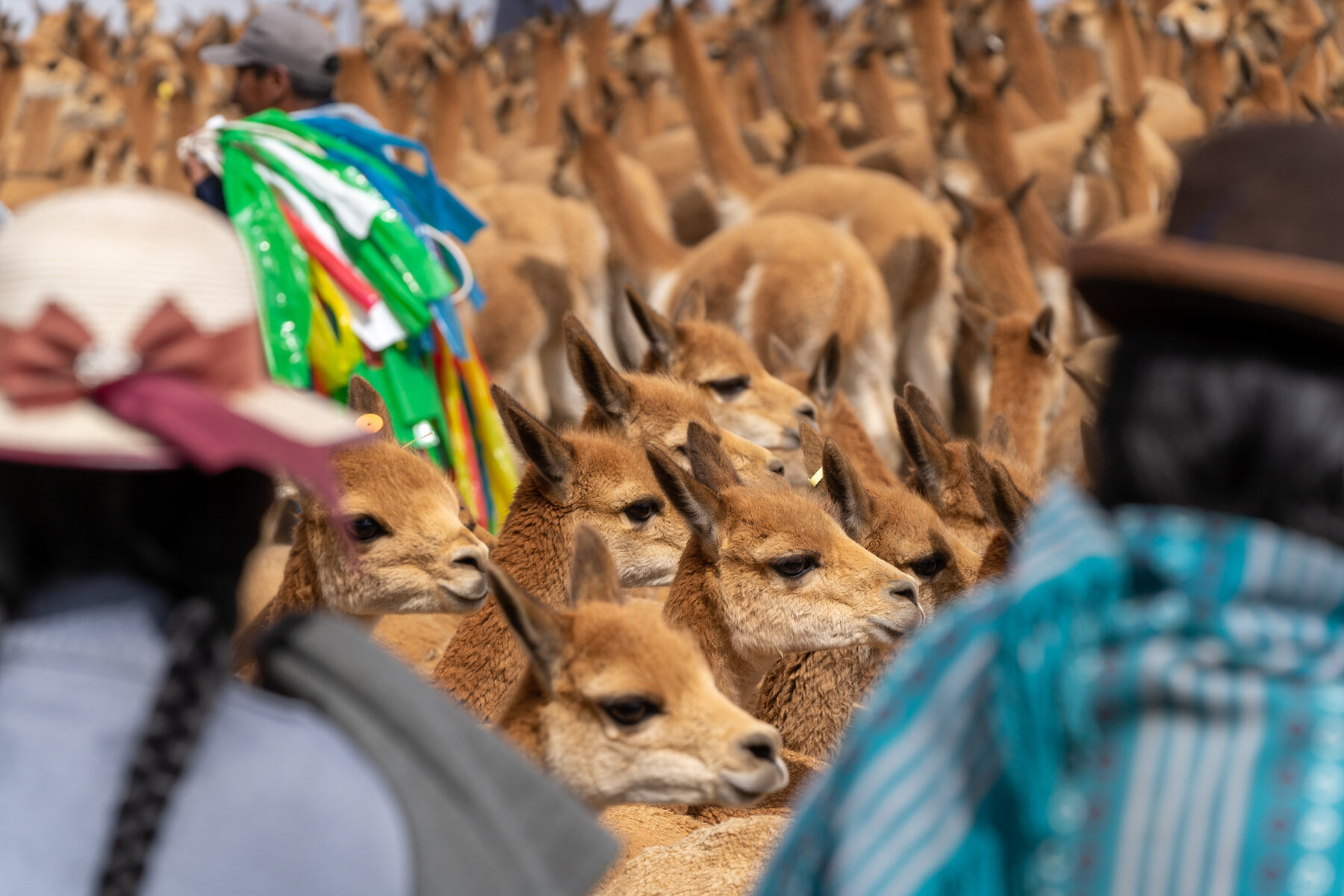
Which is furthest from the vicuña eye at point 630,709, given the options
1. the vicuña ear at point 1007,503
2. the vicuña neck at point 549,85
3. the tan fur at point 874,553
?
the vicuña neck at point 549,85

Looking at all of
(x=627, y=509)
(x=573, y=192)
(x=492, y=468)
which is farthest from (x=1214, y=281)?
(x=573, y=192)

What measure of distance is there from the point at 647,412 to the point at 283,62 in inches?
72.8

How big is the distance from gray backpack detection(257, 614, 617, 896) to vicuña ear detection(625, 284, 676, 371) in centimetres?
455

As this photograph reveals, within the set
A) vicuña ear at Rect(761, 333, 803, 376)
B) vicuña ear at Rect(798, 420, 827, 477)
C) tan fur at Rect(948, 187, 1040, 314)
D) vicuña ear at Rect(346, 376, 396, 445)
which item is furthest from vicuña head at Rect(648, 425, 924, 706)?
tan fur at Rect(948, 187, 1040, 314)

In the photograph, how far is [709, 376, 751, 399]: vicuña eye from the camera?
6258 mm

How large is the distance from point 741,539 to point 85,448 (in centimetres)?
262

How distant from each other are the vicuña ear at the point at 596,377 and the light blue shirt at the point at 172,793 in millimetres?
3549

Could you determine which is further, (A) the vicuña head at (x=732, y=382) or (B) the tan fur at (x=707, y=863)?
(A) the vicuña head at (x=732, y=382)

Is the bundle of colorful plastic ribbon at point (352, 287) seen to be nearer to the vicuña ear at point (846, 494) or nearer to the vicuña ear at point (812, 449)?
the vicuña ear at point (812, 449)

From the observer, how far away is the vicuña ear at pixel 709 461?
438 cm

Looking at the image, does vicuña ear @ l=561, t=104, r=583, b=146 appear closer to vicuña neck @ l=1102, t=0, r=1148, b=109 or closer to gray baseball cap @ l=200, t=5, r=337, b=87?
gray baseball cap @ l=200, t=5, r=337, b=87

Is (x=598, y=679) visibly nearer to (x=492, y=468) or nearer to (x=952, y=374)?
(x=492, y=468)

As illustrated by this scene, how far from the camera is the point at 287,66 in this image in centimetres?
575

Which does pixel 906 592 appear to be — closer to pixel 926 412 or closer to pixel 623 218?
pixel 926 412
